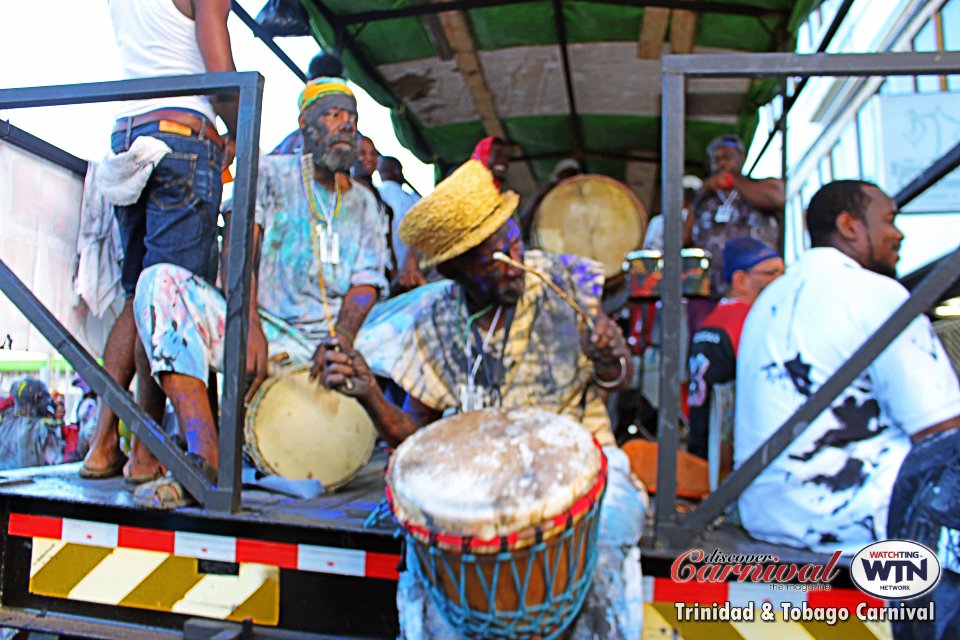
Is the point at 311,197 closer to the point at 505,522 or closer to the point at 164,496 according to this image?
the point at 164,496

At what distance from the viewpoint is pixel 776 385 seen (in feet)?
5.71

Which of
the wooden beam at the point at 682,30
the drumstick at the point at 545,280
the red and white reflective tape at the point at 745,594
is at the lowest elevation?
the red and white reflective tape at the point at 745,594

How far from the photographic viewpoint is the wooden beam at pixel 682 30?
12.1 ft

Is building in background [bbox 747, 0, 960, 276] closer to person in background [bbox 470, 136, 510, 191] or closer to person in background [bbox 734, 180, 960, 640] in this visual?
person in background [bbox 734, 180, 960, 640]

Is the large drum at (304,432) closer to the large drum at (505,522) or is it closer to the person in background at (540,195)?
the large drum at (505,522)

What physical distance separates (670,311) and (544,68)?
3.06 meters

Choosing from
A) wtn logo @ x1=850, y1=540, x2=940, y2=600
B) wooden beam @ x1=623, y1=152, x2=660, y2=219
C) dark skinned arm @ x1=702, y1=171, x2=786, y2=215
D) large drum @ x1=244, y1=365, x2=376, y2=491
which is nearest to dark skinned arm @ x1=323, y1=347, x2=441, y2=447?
large drum @ x1=244, y1=365, x2=376, y2=491

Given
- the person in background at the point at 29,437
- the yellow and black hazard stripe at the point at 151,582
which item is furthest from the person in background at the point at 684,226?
the person in background at the point at 29,437

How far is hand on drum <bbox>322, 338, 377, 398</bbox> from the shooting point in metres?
1.82

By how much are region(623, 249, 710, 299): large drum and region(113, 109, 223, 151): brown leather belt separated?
107 inches

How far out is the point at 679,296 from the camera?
152cm

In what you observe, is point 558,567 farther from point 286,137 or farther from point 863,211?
point 286,137

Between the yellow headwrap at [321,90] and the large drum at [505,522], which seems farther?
the yellow headwrap at [321,90]

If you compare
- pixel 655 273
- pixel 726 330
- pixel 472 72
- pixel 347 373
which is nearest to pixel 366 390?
pixel 347 373
